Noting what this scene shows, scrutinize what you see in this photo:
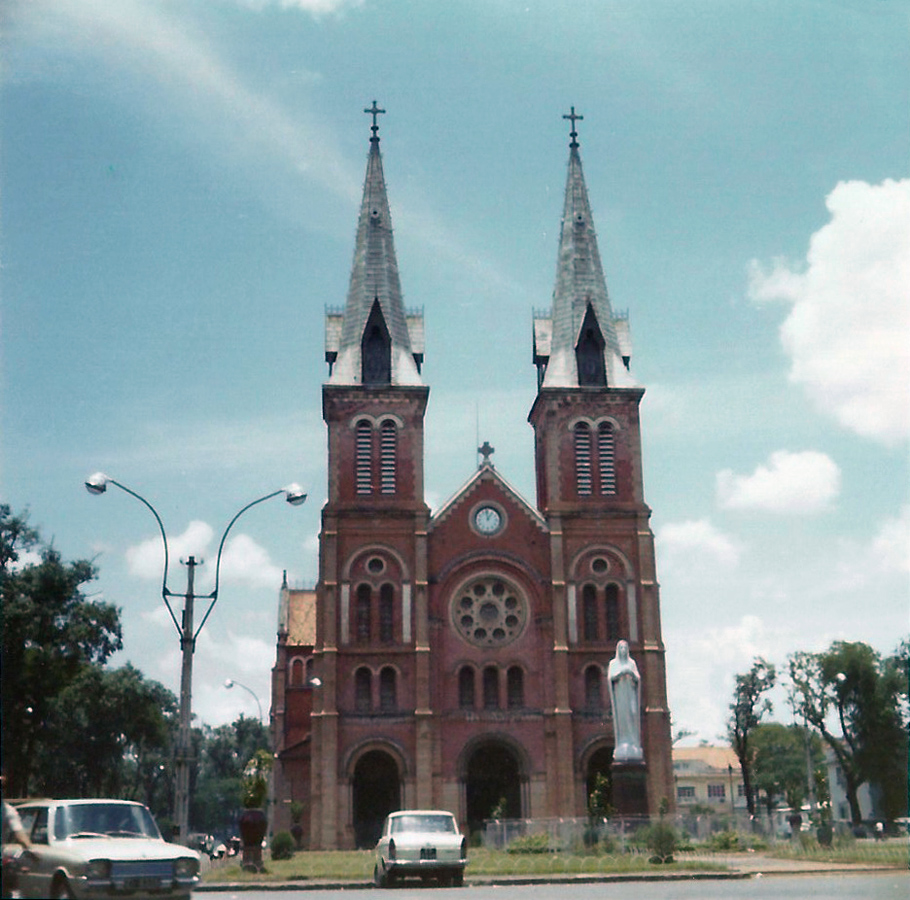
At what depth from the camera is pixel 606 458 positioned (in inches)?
2125

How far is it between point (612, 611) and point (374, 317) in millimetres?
16947

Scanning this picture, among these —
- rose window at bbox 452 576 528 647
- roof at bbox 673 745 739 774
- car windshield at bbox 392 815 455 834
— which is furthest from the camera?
roof at bbox 673 745 739 774

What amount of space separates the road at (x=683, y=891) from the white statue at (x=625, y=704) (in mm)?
16074

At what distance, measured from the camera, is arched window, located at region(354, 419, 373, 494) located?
52.7m

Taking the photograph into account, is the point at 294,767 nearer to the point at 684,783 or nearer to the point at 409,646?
the point at 409,646

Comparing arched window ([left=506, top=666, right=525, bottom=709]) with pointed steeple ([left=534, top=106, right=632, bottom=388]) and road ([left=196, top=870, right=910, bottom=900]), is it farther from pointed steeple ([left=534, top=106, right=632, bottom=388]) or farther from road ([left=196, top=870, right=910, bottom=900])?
road ([left=196, top=870, right=910, bottom=900])

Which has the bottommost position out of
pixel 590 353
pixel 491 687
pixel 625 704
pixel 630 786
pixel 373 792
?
pixel 630 786

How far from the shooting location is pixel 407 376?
5434 cm

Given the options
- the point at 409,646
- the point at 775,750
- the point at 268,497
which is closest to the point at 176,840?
the point at 268,497

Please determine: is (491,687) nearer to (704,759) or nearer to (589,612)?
(589,612)

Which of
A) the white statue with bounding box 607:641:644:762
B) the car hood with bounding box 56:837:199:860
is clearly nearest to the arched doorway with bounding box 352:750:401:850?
the white statue with bounding box 607:641:644:762

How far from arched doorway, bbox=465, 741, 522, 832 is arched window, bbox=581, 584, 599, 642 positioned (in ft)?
19.4

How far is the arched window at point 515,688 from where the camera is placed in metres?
50.8

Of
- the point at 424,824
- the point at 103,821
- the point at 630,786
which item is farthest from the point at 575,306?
the point at 103,821
